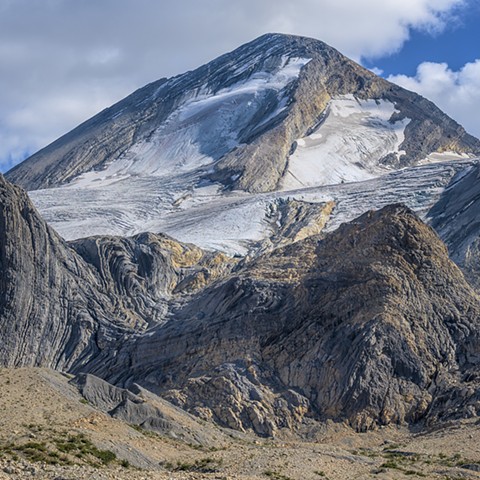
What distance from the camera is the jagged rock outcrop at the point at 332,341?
54.7 metres

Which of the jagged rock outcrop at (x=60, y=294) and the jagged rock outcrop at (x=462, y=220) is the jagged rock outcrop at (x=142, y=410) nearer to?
the jagged rock outcrop at (x=60, y=294)

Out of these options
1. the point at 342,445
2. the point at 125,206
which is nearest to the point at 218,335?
the point at 342,445

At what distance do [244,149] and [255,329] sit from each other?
62.4m

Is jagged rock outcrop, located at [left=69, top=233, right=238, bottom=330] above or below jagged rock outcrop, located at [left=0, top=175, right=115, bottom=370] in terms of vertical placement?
above

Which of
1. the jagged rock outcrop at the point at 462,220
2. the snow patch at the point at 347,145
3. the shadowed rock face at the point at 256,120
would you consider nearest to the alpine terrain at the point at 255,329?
the jagged rock outcrop at the point at 462,220

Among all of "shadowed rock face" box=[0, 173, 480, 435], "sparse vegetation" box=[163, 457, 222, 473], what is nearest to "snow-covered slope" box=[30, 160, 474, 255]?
"shadowed rock face" box=[0, 173, 480, 435]

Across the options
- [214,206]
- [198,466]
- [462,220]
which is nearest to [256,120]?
[214,206]

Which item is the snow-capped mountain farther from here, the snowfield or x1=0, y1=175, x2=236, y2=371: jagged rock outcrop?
x1=0, y1=175, x2=236, y2=371: jagged rock outcrop

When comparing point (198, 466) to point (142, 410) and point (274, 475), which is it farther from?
point (142, 410)

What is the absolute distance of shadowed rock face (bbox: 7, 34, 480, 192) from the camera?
394 ft

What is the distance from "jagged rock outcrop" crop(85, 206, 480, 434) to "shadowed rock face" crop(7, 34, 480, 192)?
169 ft

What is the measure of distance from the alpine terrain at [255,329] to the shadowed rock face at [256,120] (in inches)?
539

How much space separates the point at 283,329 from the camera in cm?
5959

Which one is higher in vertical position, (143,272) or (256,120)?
(256,120)
